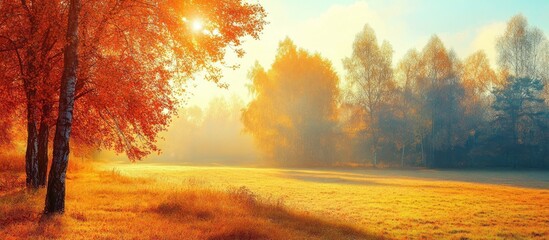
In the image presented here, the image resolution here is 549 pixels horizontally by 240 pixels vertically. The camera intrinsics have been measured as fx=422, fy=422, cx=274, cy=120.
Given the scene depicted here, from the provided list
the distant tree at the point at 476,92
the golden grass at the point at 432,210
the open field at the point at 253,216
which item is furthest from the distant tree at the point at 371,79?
the open field at the point at 253,216

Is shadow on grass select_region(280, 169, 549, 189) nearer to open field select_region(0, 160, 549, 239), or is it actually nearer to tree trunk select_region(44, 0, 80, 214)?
open field select_region(0, 160, 549, 239)

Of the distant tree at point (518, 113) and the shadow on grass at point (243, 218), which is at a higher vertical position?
the distant tree at point (518, 113)

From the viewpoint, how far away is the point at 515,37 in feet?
255

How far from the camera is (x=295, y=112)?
217 ft

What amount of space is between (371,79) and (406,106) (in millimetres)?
7795

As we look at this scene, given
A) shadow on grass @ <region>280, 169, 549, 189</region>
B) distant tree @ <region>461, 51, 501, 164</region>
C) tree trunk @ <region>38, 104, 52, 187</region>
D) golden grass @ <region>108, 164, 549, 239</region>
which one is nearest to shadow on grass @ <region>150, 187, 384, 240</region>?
golden grass @ <region>108, 164, 549, 239</region>

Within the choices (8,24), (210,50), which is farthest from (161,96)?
(8,24)

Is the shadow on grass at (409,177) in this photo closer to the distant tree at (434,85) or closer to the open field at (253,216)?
the open field at (253,216)

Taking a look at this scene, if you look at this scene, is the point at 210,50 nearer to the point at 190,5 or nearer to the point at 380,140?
the point at 190,5

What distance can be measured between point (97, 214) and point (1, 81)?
25.5 ft

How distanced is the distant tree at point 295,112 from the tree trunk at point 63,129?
171ft

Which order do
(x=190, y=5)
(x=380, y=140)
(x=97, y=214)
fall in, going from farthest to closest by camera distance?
(x=380, y=140) → (x=190, y=5) → (x=97, y=214)

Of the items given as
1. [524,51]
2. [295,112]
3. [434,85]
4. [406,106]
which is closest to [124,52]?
[295,112]

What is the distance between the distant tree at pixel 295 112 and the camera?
65.8 m
